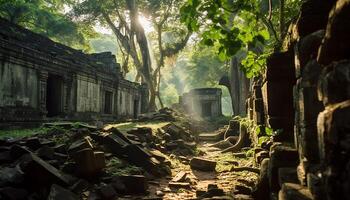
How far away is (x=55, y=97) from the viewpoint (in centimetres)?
1541

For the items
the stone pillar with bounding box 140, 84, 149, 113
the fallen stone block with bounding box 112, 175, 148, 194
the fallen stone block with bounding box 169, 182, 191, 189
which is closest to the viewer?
the fallen stone block with bounding box 112, 175, 148, 194

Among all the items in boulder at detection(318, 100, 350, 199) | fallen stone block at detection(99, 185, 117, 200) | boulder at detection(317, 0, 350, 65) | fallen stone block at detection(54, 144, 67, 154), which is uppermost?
boulder at detection(317, 0, 350, 65)

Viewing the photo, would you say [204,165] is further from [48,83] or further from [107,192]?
[48,83]

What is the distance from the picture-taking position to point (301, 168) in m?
3.42

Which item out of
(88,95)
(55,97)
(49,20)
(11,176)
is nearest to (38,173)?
(11,176)

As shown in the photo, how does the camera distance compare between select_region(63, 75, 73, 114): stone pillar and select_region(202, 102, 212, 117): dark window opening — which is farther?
→ select_region(202, 102, 212, 117): dark window opening

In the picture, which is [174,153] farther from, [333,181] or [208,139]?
[333,181]

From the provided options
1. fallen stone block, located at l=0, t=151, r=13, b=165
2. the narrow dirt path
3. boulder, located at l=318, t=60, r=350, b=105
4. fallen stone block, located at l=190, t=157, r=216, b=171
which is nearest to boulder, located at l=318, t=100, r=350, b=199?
boulder, located at l=318, t=60, r=350, b=105

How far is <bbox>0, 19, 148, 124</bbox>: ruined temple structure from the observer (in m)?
11.8

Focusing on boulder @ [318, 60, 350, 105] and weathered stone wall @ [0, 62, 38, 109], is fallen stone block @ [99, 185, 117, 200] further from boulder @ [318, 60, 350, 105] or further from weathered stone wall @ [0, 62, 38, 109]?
weathered stone wall @ [0, 62, 38, 109]

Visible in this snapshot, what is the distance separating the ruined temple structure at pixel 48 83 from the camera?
38.7 ft

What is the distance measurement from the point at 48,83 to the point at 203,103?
20.1 metres

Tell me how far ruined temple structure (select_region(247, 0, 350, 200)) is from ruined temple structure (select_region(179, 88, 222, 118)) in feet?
84.1

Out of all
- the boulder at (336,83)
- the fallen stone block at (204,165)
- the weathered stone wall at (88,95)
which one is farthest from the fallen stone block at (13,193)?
the weathered stone wall at (88,95)
